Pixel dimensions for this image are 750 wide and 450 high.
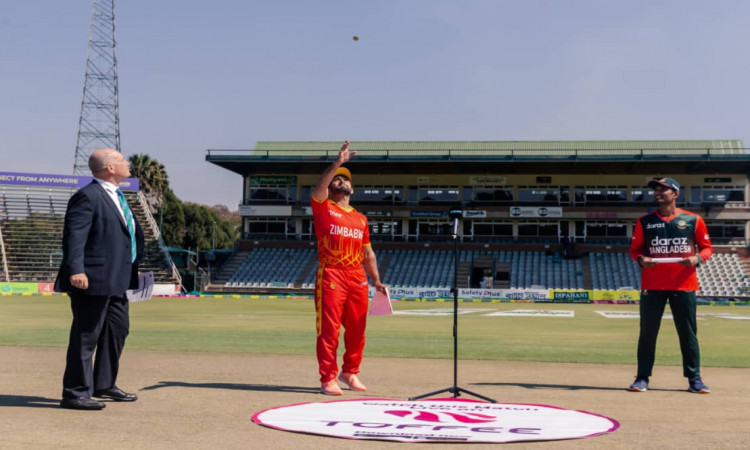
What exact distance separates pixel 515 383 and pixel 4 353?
790 centimetres

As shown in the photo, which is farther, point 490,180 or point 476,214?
point 490,180

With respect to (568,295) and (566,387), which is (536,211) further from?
(566,387)

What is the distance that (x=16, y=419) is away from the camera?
6430mm

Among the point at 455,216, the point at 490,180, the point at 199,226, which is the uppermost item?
the point at 490,180

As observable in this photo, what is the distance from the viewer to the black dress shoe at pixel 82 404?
7.04 meters

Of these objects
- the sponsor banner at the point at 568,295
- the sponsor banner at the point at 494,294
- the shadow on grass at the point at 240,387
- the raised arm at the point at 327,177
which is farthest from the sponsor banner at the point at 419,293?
the raised arm at the point at 327,177

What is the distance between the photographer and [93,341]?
24.1 feet

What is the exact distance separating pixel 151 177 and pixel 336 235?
82243 mm

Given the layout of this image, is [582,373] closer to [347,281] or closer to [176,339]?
[347,281]

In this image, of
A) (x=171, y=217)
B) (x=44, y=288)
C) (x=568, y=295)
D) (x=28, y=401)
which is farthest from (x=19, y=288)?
(x=28, y=401)

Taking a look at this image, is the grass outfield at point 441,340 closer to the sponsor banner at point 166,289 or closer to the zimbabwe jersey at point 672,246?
the zimbabwe jersey at point 672,246

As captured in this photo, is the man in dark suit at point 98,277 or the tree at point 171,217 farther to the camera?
the tree at point 171,217

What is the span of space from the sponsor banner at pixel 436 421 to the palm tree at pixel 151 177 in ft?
270

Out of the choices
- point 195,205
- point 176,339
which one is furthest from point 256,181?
point 176,339
